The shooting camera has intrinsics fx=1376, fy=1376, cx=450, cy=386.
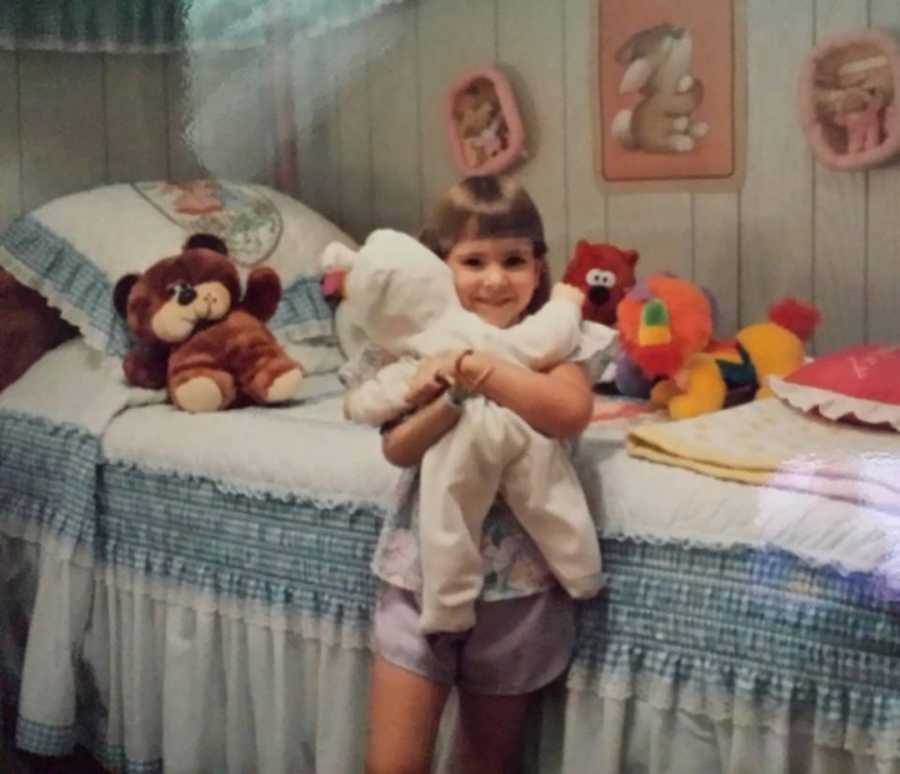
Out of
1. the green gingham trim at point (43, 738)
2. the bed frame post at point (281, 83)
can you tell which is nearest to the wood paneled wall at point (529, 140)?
the bed frame post at point (281, 83)

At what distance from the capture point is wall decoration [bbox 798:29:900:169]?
1.19 meters

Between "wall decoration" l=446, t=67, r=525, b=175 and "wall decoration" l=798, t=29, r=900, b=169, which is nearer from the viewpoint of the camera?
"wall decoration" l=798, t=29, r=900, b=169

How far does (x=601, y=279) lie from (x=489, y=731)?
488 millimetres

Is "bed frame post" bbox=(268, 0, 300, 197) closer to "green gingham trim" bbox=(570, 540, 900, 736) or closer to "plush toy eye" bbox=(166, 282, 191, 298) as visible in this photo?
"plush toy eye" bbox=(166, 282, 191, 298)

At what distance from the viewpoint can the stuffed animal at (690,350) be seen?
3.98 ft

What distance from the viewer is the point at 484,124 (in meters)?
1.39

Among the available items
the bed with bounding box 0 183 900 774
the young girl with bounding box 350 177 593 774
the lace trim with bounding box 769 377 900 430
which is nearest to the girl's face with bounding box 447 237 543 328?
the young girl with bounding box 350 177 593 774

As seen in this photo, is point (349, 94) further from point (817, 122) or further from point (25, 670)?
point (25, 670)

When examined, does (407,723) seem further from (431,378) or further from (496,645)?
(431,378)

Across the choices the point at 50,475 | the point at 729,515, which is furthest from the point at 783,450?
the point at 50,475

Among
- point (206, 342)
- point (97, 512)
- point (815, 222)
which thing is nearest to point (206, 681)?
point (97, 512)

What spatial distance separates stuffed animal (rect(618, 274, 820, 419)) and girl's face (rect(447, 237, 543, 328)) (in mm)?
268

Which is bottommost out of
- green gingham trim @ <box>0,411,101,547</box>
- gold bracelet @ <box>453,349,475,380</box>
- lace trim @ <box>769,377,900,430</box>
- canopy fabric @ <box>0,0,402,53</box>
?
green gingham trim @ <box>0,411,101,547</box>

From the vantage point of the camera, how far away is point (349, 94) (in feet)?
3.95
